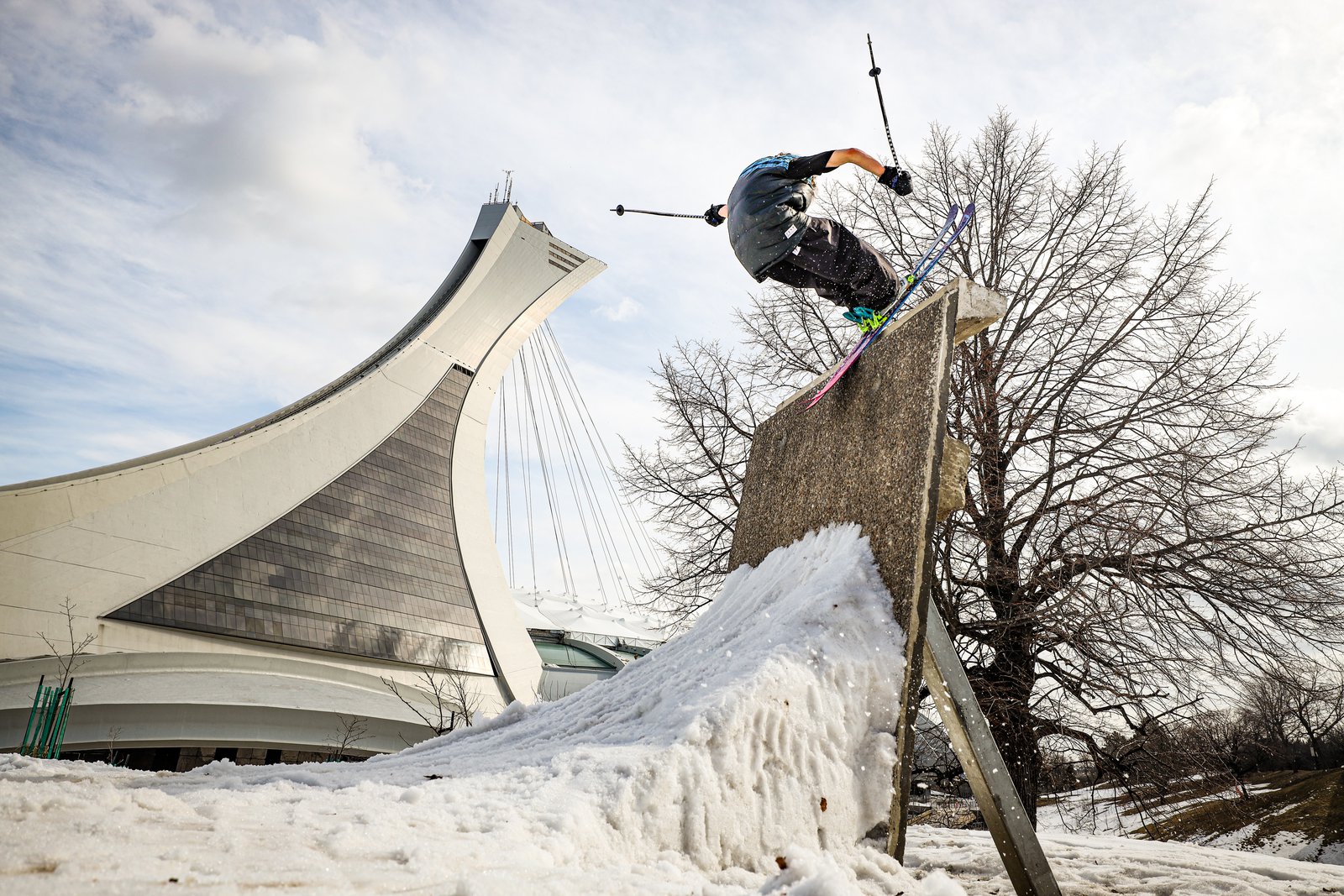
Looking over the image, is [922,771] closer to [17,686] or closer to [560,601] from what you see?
[17,686]

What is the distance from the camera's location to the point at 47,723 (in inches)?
604

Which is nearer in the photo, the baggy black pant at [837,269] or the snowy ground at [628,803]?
the snowy ground at [628,803]

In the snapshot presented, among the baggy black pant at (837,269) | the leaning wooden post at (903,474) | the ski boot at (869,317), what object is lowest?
the leaning wooden post at (903,474)

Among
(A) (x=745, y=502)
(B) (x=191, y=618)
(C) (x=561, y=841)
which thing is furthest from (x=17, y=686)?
(C) (x=561, y=841)

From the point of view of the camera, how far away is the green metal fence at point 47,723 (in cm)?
1404

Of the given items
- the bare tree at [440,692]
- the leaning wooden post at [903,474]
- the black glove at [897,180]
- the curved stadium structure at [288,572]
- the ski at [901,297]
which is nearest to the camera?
the leaning wooden post at [903,474]

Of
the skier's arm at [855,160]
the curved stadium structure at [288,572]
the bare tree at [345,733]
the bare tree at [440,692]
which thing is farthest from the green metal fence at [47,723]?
the skier's arm at [855,160]

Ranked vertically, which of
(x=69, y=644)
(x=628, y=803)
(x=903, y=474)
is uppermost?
(x=69, y=644)

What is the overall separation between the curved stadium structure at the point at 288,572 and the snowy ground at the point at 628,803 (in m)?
19.4

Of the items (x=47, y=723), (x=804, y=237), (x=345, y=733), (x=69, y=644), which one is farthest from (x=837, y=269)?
(x=69, y=644)

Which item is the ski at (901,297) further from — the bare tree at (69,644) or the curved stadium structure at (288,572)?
the bare tree at (69,644)

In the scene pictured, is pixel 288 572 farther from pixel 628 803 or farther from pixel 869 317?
pixel 628 803

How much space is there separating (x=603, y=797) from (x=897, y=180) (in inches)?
109

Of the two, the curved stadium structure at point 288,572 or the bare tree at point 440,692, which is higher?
the curved stadium structure at point 288,572
